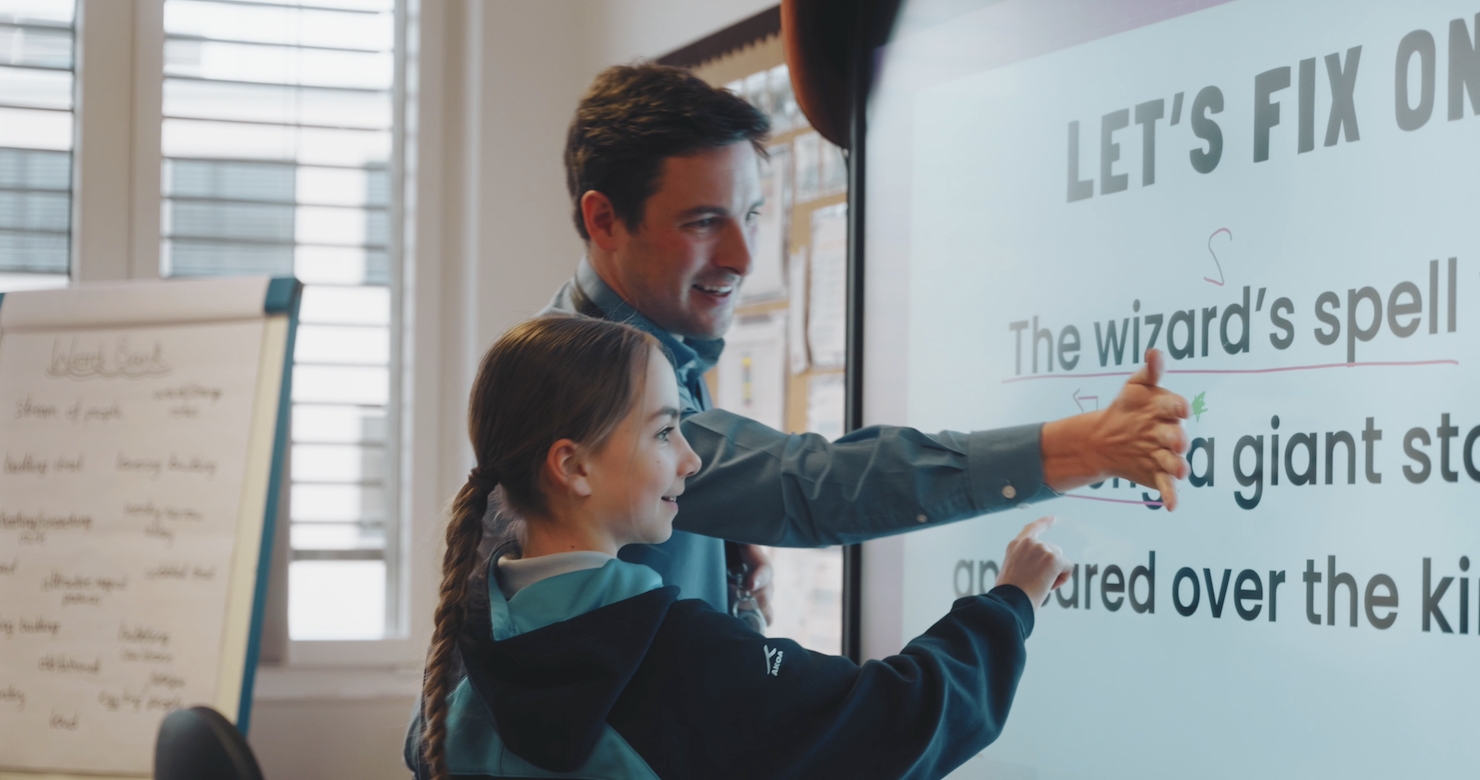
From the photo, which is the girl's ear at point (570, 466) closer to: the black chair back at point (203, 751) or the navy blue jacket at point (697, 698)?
the navy blue jacket at point (697, 698)

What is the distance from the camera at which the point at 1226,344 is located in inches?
38.8

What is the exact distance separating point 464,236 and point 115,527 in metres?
0.99

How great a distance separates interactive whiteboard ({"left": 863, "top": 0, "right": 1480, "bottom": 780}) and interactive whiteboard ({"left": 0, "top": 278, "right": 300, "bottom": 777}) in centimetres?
134

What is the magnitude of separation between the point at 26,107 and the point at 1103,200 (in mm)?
2539

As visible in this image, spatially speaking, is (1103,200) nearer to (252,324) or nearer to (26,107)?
(252,324)

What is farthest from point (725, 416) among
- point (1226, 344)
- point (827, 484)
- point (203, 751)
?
point (203, 751)

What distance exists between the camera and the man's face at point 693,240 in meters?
1.24

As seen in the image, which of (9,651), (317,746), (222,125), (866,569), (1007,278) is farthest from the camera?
(222,125)

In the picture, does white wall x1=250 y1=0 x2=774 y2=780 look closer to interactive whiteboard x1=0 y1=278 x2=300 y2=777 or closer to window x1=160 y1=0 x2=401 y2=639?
window x1=160 y1=0 x2=401 y2=639

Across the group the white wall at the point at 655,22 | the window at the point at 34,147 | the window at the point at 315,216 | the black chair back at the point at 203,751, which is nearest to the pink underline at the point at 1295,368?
the black chair back at the point at 203,751

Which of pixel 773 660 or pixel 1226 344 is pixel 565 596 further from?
pixel 1226 344

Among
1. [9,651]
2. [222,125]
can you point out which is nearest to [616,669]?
[9,651]

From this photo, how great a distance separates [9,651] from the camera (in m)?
2.21

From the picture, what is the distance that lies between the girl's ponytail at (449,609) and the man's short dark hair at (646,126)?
0.37 meters
